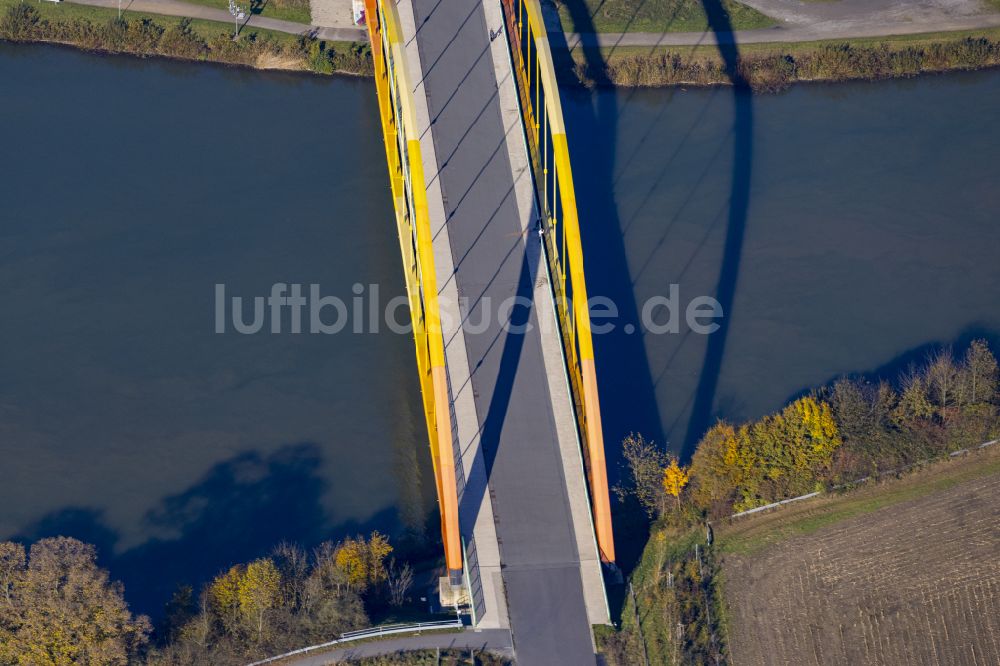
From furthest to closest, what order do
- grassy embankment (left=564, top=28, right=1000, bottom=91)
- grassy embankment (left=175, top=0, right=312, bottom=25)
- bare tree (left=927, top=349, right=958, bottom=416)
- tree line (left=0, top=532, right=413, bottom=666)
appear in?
1. grassy embankment (left=175, top=0, right=312, bottom=25)
2. grassy embankment (left=564, top=28, right=1000, bottom=91)
3. bare tree (left=927, top=349, right=958, bottom=416)
4. tree line (left=0, top=532, right=413, bottom=666)

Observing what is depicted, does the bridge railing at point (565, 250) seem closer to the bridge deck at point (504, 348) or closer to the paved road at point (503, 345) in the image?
the bridge deck at point (504, 348)

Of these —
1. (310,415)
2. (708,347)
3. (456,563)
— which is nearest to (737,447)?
(708,347)

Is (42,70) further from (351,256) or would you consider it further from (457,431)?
(457,431)

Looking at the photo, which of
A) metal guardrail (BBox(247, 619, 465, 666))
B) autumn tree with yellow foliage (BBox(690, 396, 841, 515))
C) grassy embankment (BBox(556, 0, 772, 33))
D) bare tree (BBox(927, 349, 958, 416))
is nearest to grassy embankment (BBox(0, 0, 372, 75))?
grassy embankment (BBox(556, 0, 772, 33))

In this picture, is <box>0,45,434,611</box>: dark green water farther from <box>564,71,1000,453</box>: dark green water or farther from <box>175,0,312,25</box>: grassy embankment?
<box>564,71,1000,453</box>: dark green water

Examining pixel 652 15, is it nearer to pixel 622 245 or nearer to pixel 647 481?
pixel 622 245
